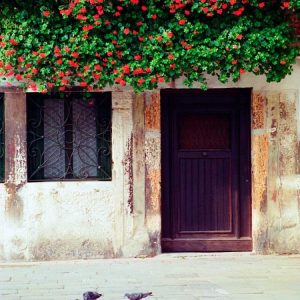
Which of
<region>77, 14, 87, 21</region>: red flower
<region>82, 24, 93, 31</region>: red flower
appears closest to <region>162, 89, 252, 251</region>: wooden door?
<region>82, 24, 93, 31</region>: red flower

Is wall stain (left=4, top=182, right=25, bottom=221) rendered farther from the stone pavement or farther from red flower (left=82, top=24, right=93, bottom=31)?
red flower (left=82, top=24, right=93, bottom=31)

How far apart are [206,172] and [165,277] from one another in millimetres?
2022

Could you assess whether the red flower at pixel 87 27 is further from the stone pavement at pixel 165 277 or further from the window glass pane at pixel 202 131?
the stone pavement at pixel 165 277

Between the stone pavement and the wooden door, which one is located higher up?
the wooden door

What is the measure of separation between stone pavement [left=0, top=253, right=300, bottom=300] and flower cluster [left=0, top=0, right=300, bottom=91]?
2316 mm

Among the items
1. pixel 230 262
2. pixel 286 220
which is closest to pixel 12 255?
pixel 230 262

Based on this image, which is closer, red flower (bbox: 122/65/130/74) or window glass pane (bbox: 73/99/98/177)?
red flower (bbox: 122/65/130/74)

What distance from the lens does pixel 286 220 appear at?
35.1 ft

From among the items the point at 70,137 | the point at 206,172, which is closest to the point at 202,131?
the point at 206,172

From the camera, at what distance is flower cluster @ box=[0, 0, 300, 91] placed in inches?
371

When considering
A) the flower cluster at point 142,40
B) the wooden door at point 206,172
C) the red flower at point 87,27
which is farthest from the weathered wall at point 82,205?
the red flower at point 87,27

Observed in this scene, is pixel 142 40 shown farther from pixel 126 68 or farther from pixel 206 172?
pixel 206 172

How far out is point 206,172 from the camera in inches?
428

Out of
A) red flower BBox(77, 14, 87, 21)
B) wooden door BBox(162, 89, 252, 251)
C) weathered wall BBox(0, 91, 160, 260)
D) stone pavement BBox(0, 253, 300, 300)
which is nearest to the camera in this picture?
stone pavement BBox(0, 253, 300, 300)
